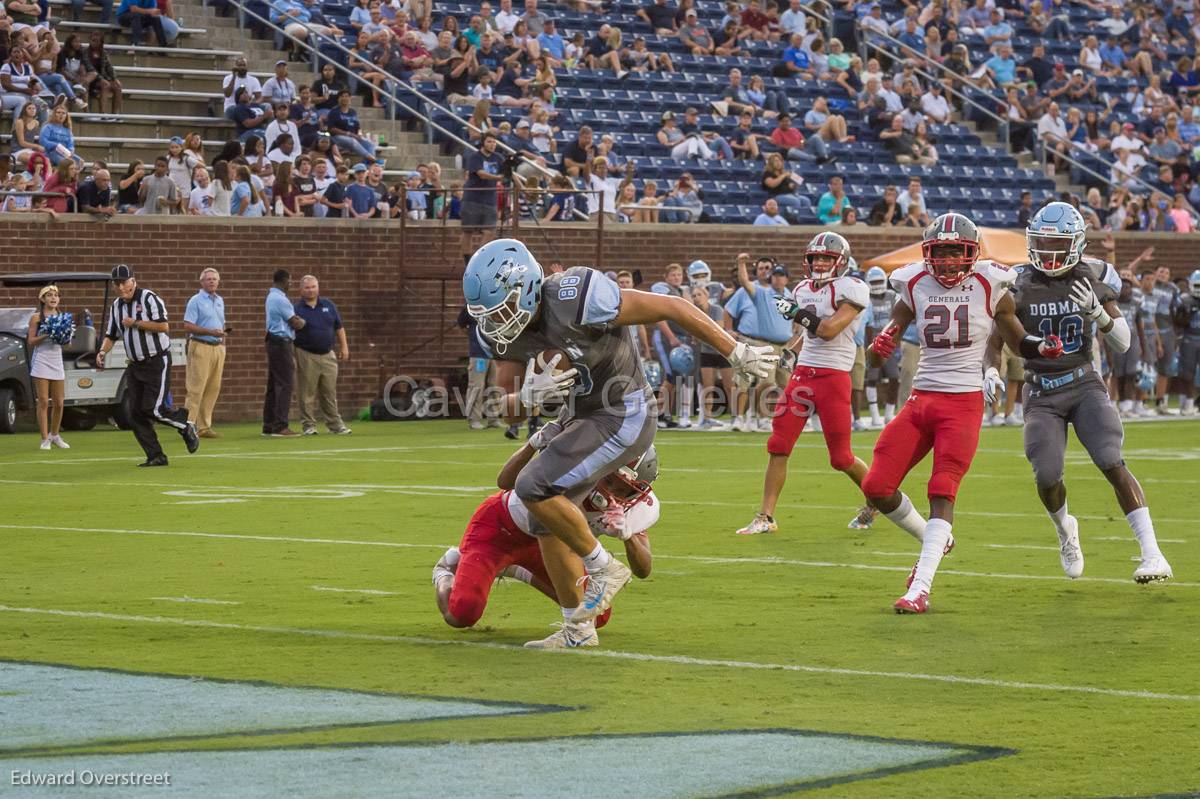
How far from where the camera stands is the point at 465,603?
8508mm

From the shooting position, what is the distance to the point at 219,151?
85.3 feet

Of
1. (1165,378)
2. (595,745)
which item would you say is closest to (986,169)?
(1165,378)

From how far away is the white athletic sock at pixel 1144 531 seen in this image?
1005 cm

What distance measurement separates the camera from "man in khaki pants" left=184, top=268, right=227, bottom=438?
21328mm

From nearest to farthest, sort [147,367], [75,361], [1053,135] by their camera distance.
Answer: [147,367], [75,361], [1053,135]

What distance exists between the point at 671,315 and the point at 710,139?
75.1 feet

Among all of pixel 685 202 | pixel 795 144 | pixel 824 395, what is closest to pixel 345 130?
pixel 685 202

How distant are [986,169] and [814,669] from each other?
2651cm

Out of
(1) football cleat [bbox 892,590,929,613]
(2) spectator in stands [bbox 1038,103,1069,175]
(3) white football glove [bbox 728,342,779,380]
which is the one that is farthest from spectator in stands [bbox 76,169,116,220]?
(2) spectator in stands [bbox 1038,103,1069,175]

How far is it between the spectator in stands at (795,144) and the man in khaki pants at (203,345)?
40.0 ft

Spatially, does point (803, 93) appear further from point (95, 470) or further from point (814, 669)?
point (814, 669)

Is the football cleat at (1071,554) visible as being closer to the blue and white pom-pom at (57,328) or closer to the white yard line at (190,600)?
the white yard line at (190,600)

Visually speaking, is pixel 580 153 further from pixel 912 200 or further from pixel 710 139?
pixel 912 200

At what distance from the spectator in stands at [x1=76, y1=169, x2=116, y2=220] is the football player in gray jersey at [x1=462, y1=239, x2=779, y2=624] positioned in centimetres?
1628
